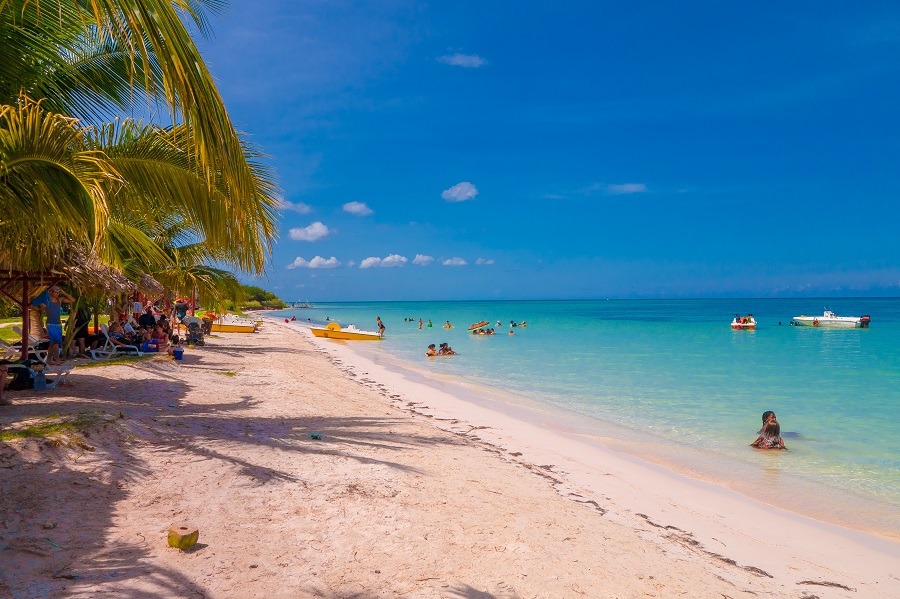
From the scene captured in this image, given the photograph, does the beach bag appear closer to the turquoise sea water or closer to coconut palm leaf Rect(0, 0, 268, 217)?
coconut palm leaf Rect(0, 0, 268, 217)

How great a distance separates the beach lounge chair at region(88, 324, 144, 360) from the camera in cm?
1105

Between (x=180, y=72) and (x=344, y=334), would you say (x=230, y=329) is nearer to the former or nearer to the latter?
(x=344, y=334)

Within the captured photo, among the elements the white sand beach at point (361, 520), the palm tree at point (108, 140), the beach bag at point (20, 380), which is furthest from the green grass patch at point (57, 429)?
the beach bag at point (20, 380)

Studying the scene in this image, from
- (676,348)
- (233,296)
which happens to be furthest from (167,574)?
(676,348)

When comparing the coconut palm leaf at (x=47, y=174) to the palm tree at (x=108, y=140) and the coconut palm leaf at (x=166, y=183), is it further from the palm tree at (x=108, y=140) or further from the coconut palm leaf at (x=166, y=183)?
the coconut palm leaf at (x=166, y=183)

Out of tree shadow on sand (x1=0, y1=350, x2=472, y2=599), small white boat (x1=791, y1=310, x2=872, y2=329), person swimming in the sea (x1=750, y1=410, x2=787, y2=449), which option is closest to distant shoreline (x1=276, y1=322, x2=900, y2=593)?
tree shadow on sand (x1=0, y1=350, x2=472, y2=599)

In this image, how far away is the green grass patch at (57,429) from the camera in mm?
4281

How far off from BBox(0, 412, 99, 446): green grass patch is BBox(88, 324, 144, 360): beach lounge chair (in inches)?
267

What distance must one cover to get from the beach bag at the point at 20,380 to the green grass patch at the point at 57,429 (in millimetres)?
2399

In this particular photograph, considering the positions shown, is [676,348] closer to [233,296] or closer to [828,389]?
[828,389]

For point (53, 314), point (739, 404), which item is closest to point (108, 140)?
point (53, 314)

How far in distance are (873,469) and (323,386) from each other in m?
8.61

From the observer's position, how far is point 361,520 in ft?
12.3

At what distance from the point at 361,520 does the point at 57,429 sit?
2768mm
